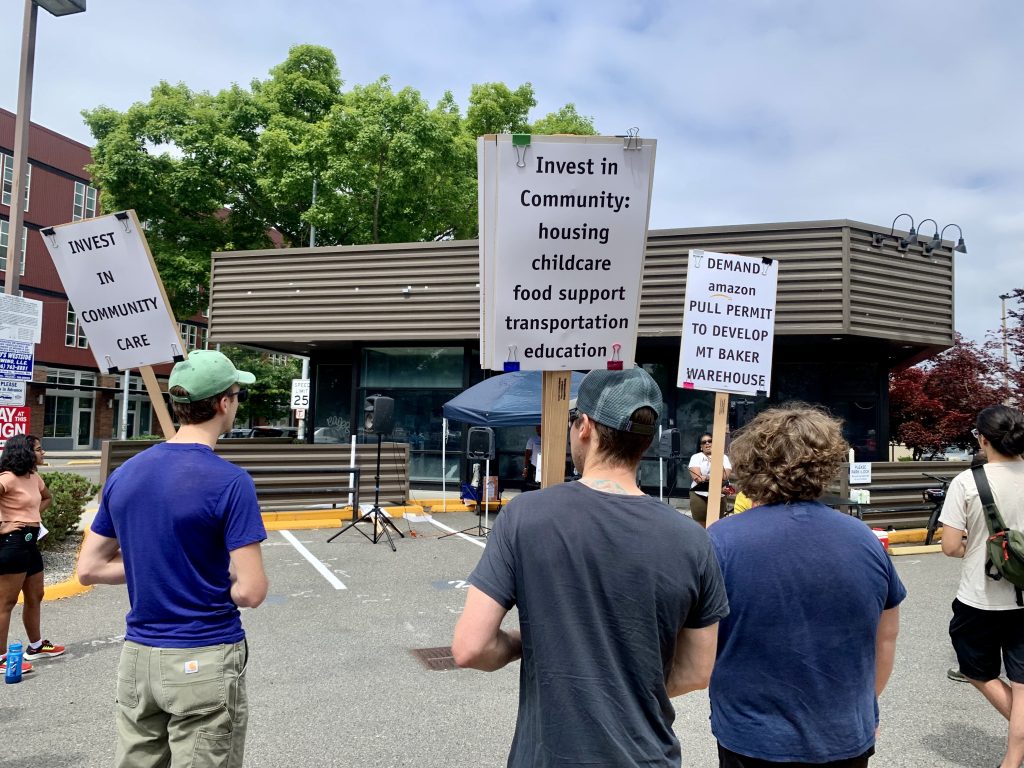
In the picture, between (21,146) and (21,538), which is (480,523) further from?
(21,146)

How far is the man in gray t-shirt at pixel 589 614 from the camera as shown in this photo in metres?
1.80

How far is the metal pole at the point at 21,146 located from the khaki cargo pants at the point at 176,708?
324 inches

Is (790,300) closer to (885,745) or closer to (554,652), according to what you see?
(885,745)

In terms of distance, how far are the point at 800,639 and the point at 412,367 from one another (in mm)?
16011

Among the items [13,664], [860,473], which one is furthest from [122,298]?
[860,473]

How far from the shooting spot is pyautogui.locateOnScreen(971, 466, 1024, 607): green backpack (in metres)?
3.54

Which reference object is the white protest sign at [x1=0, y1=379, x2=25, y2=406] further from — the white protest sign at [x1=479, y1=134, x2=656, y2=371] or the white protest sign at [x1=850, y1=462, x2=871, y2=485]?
the white protest sign at [x1=850, y1=462, x2=871, y2=485]

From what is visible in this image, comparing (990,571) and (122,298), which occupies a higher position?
(122,298)

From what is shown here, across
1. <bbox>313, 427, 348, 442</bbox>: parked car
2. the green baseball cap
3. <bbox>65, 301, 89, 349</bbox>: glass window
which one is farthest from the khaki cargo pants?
<bbox>65, 301, 89, 349</bbox>: glass window

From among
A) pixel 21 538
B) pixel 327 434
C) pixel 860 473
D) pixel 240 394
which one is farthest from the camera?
pixel 327 434

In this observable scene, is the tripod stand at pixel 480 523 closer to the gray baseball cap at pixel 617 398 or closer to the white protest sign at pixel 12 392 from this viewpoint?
the white protest sign at pixel 12 392

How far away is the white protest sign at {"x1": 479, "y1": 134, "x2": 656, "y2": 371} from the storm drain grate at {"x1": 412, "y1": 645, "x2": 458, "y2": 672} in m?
3.43

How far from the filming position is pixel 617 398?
6.45 feet

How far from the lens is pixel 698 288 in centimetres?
611
